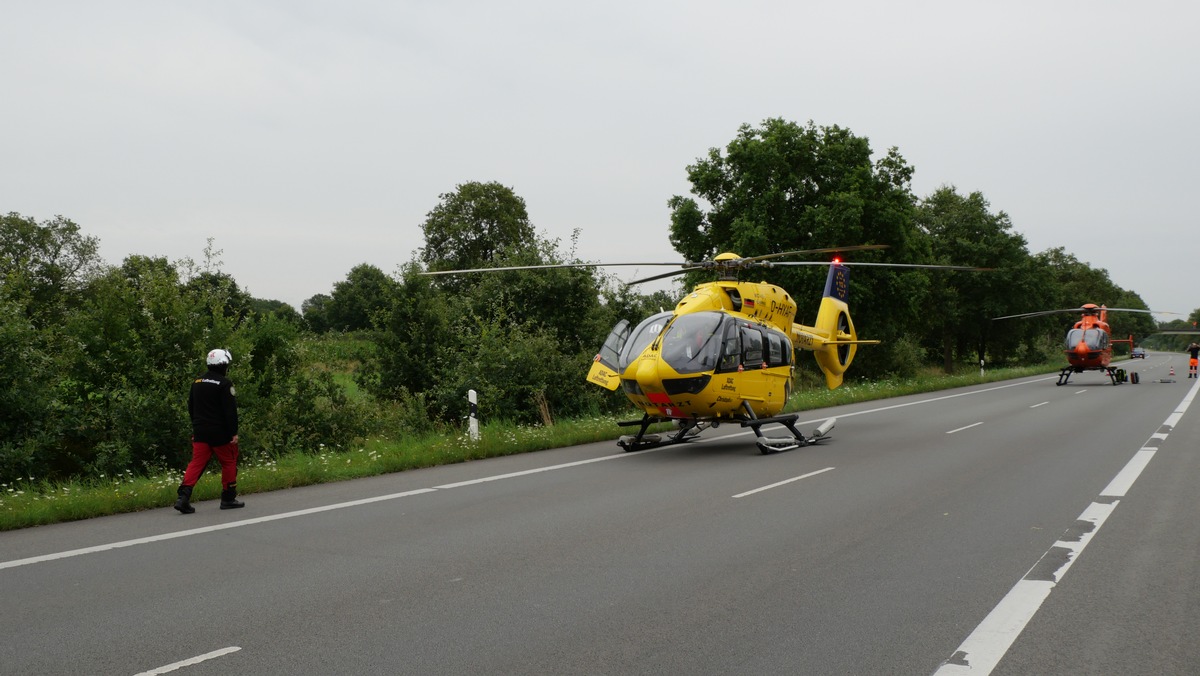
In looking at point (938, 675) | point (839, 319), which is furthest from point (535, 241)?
point (938, 675)

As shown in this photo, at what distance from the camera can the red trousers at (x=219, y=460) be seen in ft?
30.1

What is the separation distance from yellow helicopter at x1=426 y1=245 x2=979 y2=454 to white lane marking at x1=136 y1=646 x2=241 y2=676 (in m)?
8.53

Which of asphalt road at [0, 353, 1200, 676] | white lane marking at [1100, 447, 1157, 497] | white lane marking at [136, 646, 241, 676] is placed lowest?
white lane marking at [1100, 447, 1157, 497]

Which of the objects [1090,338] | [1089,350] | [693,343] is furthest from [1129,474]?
[1090,338]

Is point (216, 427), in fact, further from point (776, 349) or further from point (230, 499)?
point (776, 349)

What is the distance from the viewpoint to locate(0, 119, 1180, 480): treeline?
535 inches

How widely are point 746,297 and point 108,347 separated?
37.0ft

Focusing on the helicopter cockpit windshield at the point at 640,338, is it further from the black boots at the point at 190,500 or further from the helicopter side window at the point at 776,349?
the black boots at the point at 190,500

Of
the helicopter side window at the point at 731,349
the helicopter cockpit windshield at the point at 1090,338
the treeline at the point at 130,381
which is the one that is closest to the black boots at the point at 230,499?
the treeline at the point at 130,381

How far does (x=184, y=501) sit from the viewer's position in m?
9.04

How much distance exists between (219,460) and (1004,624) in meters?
7.90

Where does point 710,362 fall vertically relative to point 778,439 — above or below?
above

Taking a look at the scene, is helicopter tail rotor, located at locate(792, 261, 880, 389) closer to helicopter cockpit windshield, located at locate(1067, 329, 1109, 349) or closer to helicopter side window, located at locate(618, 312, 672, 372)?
helicopter side window, located at locate(618, 312, 672, 372)

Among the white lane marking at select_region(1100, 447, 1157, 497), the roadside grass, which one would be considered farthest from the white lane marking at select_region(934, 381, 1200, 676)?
the roadside grass
